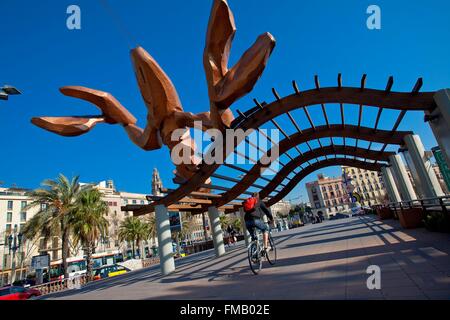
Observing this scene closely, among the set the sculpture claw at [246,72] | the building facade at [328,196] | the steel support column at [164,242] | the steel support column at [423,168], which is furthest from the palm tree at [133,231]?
the building facade at [328,196]

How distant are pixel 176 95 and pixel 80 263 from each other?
53.9 meters

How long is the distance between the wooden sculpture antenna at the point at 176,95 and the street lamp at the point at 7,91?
15.0 ft

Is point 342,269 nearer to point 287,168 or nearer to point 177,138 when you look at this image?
point 177,138

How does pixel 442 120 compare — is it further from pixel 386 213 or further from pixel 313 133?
pixel 386 213

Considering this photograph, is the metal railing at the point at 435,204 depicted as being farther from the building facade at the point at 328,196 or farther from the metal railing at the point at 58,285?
the building facade at the point at 328,196

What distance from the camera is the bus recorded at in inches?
1693

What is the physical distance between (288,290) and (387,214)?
15.7 m

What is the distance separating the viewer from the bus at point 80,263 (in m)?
43.0

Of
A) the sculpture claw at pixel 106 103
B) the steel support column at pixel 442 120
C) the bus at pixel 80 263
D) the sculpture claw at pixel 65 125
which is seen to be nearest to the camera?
the steel support column at pixel 442 120

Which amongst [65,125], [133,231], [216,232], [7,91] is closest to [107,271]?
[133,231]

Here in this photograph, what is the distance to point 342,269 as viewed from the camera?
4777 millimetres

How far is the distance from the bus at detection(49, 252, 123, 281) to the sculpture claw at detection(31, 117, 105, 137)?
137 feet

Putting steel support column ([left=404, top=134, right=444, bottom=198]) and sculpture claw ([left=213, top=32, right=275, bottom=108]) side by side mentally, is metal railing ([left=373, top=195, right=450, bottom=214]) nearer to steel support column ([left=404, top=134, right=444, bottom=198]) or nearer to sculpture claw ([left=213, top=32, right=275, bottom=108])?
steel support column ([left=404, top=134, right=444, bottom=198])

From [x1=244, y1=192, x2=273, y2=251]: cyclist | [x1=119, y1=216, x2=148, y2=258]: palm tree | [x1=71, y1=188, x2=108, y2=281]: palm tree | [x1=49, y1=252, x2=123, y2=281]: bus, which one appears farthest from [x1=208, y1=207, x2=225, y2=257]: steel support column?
[x1=49, y1=252, x2=123, y2=281]: bus
